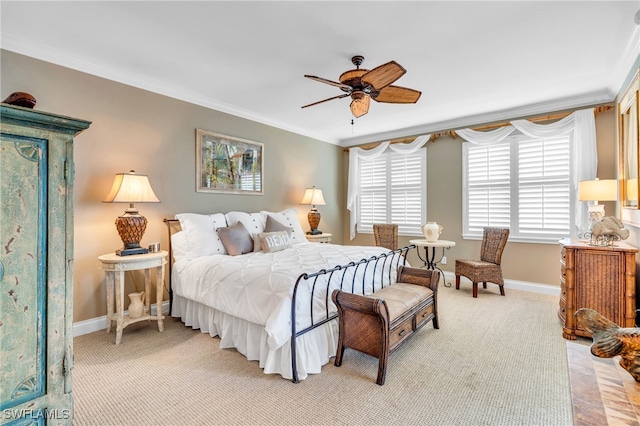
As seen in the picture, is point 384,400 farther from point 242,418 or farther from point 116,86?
point 116,86

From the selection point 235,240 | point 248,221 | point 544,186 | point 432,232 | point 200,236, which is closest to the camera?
point 200,236

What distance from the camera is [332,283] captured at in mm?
2533

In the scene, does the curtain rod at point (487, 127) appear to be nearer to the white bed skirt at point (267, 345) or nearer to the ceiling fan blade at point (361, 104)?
the ceiling fan blade at point (361, 104)

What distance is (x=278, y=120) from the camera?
4.89 m

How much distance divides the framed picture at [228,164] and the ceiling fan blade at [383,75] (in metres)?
2.43

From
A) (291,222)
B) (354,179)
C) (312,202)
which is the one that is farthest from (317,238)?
(354,179)

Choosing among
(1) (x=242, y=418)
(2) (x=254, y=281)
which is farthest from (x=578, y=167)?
(1) (x=242, y=418)

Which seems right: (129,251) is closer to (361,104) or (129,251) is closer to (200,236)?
(200,236)

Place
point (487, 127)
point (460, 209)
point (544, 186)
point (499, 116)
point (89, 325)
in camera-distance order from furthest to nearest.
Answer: point (460, 209) < point (487, 127) < point (499, 116) < point (544, 186) < point (89, 325)

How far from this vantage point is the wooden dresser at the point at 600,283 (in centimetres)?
261

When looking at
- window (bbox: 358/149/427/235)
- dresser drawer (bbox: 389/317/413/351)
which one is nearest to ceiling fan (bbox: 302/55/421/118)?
dresser drawer (bbox: 389/317/413/351)

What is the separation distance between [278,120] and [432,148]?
8.87 feet

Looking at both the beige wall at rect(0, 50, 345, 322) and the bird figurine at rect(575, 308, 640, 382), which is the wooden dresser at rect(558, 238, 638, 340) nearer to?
the bird figurine at rect(575, 308, 640, 382)

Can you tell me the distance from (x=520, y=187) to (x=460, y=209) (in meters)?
0.90
